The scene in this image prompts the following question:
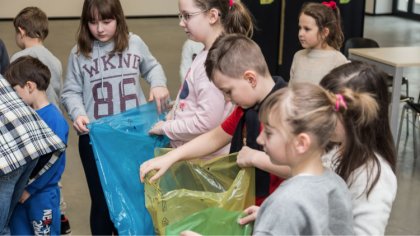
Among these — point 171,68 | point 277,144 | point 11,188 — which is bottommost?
point 171,68

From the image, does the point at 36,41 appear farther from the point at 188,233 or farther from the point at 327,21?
the point at 188,233

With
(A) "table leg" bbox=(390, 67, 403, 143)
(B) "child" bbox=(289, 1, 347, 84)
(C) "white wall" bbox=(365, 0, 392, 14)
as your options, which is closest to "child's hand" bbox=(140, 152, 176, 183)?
(B) "child" bbox=(289, 1, 347, 84)

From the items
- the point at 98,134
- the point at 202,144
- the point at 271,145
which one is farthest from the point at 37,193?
the point at 271,145

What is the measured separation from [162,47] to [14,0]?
12.0ft

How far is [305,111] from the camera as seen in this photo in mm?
1266

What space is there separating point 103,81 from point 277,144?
1.33 metres

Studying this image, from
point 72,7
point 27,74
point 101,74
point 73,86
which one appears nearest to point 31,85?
point 27,74

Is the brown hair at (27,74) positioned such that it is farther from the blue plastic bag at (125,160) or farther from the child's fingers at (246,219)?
the child's fingers at (246,219)

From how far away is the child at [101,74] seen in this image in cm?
242

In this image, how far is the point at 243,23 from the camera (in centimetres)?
208

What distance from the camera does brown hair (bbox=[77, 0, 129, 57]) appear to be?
2361 mm

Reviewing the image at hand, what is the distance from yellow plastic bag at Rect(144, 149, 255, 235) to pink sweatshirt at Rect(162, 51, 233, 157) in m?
0.14

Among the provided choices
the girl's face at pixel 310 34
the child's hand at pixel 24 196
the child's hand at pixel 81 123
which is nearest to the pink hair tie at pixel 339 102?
the child's hand at pixel 81 123

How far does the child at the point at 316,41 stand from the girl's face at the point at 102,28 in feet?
5.13
